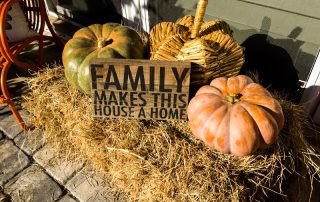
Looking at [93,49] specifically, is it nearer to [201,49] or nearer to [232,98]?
[201,49]

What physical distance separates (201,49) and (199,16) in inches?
9.7

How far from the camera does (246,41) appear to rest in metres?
2.94

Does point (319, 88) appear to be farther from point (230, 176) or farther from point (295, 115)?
point (230, 176)

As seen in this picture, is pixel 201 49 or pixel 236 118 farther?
pixel 201 49

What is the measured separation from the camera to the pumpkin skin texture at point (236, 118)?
1.83 meters

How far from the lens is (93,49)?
2365 mm

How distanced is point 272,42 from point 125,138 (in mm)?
1576

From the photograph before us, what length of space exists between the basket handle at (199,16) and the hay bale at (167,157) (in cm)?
66

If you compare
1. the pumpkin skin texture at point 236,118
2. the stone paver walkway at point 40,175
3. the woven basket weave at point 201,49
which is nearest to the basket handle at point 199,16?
Answer: the woven basket weave at point 201,49

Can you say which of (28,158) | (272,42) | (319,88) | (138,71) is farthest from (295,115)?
(28,158)

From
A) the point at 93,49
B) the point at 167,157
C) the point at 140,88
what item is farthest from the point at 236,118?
the point at 93,49

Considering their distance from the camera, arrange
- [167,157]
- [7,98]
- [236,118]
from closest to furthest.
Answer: [236,118], [167,157], [7,98]

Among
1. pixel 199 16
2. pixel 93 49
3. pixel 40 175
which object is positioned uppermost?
pixel 199 16

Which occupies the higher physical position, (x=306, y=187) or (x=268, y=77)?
(x=268, y=77)
